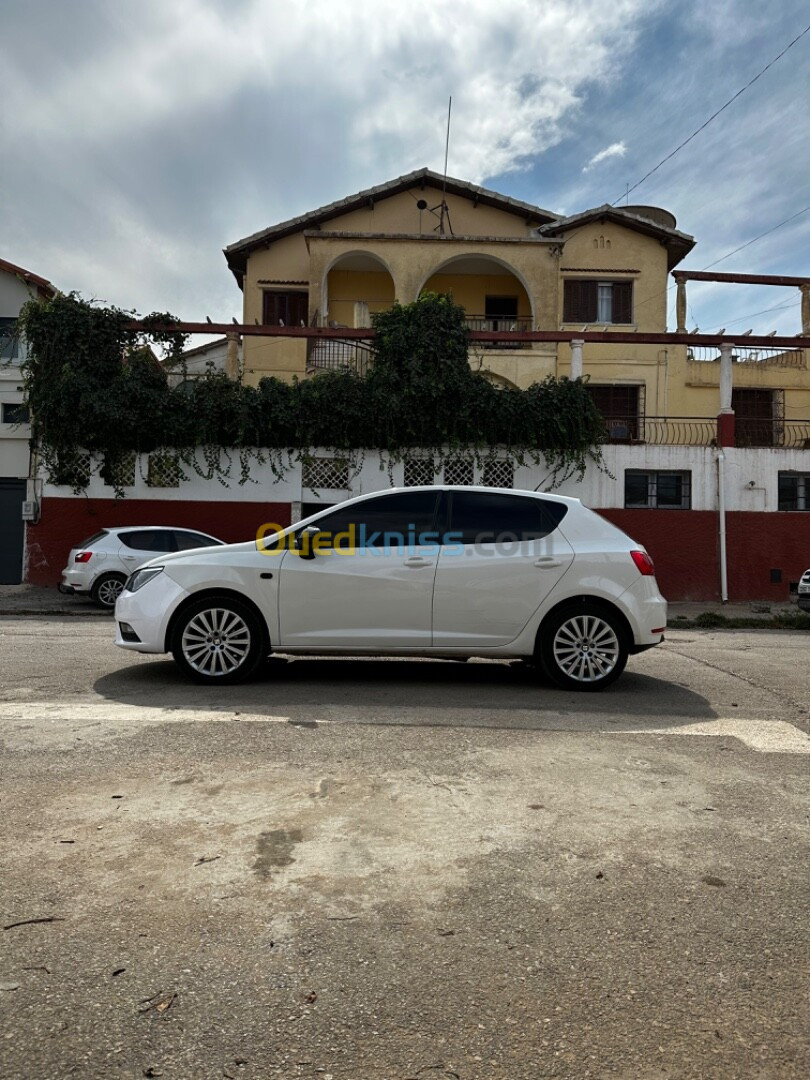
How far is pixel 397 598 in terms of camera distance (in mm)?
6336

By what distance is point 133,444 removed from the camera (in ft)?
55.7

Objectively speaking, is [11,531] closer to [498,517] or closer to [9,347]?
[9,347]

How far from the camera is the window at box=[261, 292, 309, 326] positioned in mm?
25297

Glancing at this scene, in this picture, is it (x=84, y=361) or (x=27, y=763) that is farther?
(x=84, y=361)

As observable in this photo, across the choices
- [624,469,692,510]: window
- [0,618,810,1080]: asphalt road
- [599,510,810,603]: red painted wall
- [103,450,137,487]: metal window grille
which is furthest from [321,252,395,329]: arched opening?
[0,618,810,1080]: asphalt road

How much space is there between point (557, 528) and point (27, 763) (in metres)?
4.15

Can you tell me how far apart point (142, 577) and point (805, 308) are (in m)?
24.5

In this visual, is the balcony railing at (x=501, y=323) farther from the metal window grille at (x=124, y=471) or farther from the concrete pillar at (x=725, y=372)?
the metal window grille at (x=124, y=471)

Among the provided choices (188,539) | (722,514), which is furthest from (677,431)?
(188,539)

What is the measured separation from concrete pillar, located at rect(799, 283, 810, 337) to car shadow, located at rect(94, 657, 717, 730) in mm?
21785

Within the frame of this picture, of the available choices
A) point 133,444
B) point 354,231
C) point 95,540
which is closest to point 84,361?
point 133,444

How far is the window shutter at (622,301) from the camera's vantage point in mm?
24797

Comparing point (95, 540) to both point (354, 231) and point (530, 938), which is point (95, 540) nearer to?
point (530, 938)

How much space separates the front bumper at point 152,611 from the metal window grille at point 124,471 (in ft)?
36.9
